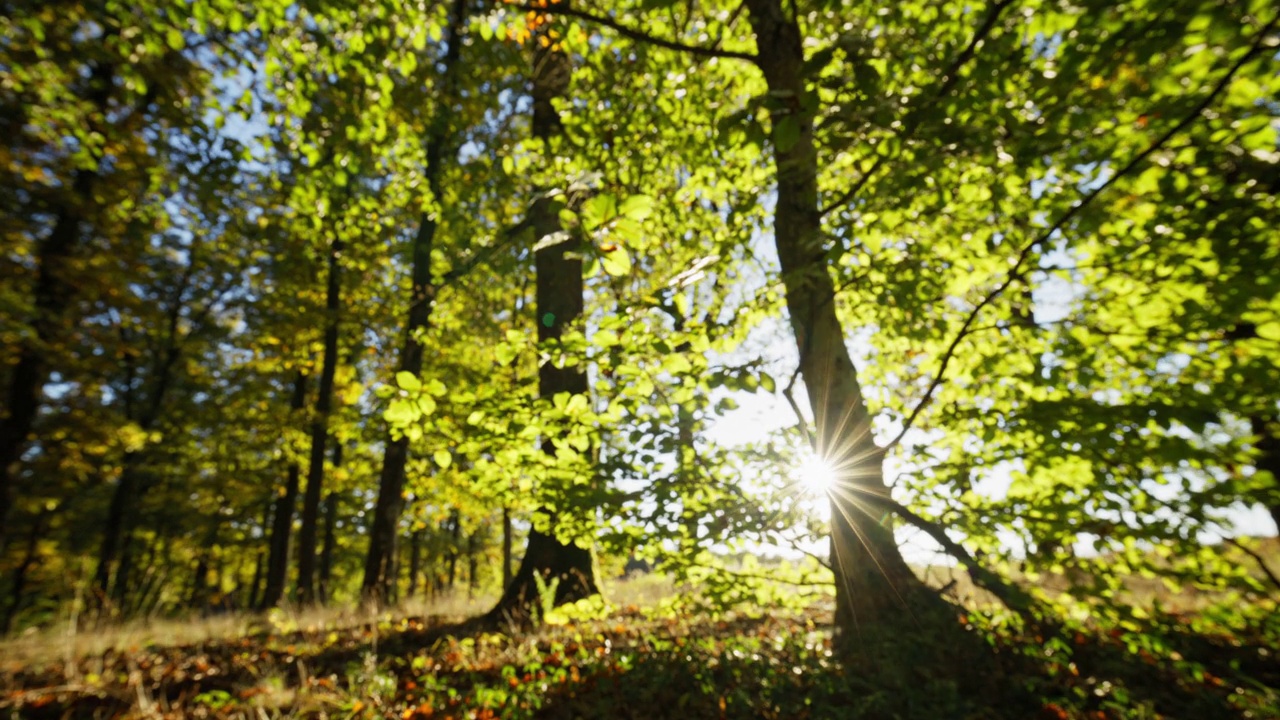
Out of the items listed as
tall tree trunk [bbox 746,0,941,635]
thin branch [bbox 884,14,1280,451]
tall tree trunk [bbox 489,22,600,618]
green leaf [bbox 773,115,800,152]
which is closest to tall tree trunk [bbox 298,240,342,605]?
tall tree trunk [bbox 489,22,600,618]

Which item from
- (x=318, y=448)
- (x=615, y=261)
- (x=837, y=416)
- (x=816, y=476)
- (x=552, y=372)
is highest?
(x=318, y=448)

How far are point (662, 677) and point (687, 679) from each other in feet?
0.63

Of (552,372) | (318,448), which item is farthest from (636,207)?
(318,448)

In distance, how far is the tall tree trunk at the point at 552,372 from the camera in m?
5.45

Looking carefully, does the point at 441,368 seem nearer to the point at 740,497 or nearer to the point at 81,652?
the point at 81,652

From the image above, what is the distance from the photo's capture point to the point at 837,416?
3.28 meters

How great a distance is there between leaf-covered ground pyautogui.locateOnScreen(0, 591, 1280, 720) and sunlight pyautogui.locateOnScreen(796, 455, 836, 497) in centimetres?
121

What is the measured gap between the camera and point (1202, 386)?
2725mm

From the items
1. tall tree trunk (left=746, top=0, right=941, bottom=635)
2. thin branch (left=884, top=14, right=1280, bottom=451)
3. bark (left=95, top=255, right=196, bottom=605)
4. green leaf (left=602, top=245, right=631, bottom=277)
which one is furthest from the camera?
bark (left=95, top=255, right=196, bottom=605)

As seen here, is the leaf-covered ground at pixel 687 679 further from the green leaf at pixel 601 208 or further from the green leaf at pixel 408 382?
the green leaf at pixel 601 208

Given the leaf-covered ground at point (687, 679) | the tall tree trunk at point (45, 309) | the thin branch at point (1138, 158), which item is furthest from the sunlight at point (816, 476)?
the tall tree trunk at point (45, 309)

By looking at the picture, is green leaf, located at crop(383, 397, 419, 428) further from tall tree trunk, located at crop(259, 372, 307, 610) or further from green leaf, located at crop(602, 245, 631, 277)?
tall tree trunk, located at crop(259, 372, 307, 610)

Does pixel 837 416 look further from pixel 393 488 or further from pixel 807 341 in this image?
pixel 393 488

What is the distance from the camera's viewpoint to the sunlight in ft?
9.86
